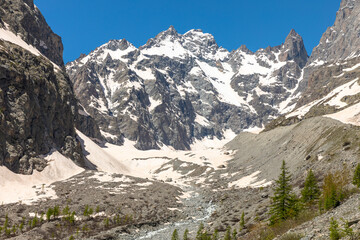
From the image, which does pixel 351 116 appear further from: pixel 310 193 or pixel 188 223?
pixel 310 193

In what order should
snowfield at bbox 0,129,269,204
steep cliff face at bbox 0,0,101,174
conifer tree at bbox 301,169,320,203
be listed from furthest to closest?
steep cliff face at bbox 0,0,101,174 → snowfield at bbox 0,129,269,204 → conifer tree at bbox 301,169,320,203

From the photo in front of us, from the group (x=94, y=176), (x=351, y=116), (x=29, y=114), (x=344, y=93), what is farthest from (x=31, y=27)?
(x=344, y=93)

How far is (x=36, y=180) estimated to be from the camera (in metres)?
82.6

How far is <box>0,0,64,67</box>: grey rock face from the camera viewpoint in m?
141

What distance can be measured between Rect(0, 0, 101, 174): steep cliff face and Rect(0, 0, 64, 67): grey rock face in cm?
→ 56

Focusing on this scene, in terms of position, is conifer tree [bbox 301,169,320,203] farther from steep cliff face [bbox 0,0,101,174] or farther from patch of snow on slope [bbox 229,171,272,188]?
steep cliff face [bbox 0,0,101,174]

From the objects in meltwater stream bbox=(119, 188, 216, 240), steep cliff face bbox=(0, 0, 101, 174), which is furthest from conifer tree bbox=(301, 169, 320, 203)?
steep cliff face bbox=(0, 0, 101, 174)

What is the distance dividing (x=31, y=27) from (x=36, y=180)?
104942mm

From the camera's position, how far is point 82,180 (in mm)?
83000

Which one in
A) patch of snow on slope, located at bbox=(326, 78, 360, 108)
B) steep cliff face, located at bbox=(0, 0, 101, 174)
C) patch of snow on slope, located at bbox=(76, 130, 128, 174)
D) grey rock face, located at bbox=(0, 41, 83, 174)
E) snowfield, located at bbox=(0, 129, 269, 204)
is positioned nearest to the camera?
snowfield, located at bbox=(0, 129, 269, 204)

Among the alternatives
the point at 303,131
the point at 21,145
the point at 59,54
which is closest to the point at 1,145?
the point at 21,145

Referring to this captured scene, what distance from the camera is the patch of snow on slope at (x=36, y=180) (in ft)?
214

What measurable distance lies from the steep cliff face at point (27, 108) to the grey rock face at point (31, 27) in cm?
56

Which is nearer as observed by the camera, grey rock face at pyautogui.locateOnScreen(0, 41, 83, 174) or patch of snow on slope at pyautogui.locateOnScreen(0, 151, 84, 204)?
patch of snow on slope at pyautogui.locateOnScreen(0, 151, 84, 204)
